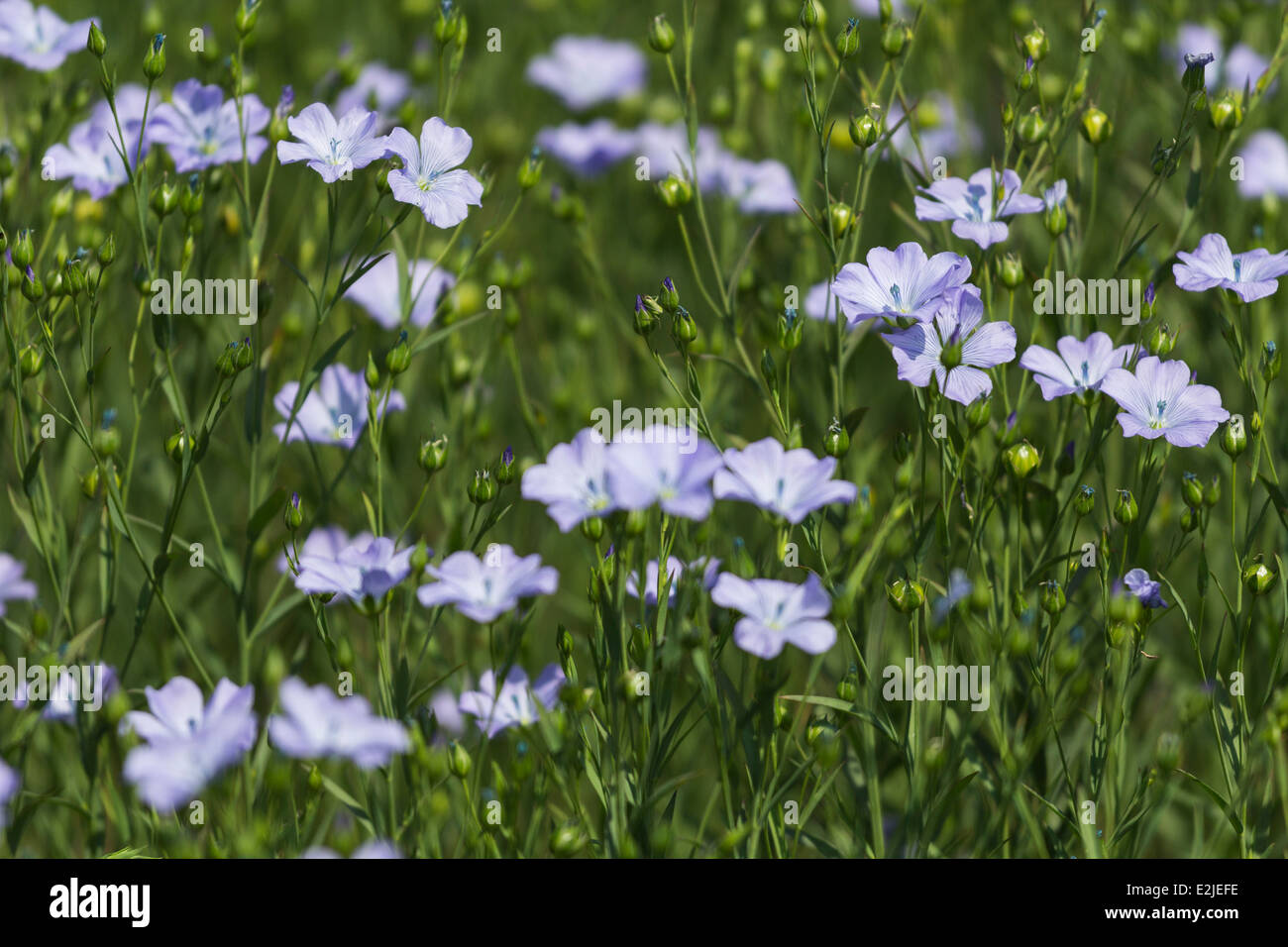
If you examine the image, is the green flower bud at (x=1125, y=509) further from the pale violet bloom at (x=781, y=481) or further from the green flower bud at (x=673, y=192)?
the green flower bud at (x=673, y=192)

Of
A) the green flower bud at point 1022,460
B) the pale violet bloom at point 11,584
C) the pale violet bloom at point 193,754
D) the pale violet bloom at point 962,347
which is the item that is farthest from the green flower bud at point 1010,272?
the pale violet bloom at point 11,584

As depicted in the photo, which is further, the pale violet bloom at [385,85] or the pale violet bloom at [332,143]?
the pale violet bloom at [385,85]

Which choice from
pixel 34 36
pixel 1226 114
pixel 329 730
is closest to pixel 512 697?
pixel 329 730

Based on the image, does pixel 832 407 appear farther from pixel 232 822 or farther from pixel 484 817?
pixel 232 822

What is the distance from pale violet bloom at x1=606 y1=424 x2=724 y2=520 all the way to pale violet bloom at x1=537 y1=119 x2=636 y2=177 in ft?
5.58

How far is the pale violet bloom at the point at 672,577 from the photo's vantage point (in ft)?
4.96

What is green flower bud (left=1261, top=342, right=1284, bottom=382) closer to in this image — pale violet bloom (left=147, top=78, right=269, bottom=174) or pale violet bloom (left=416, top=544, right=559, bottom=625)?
pale violet bloom (left=416, top=544, right=559, bottom=625)

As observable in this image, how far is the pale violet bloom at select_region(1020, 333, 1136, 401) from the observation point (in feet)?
5.37

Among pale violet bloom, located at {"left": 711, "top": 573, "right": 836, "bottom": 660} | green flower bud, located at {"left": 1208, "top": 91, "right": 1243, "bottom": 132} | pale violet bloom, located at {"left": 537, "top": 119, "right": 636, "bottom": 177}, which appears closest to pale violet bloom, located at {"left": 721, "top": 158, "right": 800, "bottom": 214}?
pale violet bloom, located at {"left": 537, "top": 119, "right": 636, "bottom": 177}

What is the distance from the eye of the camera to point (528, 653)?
74.8 inches

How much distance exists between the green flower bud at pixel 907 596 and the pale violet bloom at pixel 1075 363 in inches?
13.0

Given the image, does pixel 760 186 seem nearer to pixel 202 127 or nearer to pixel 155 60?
pixel 202 127
